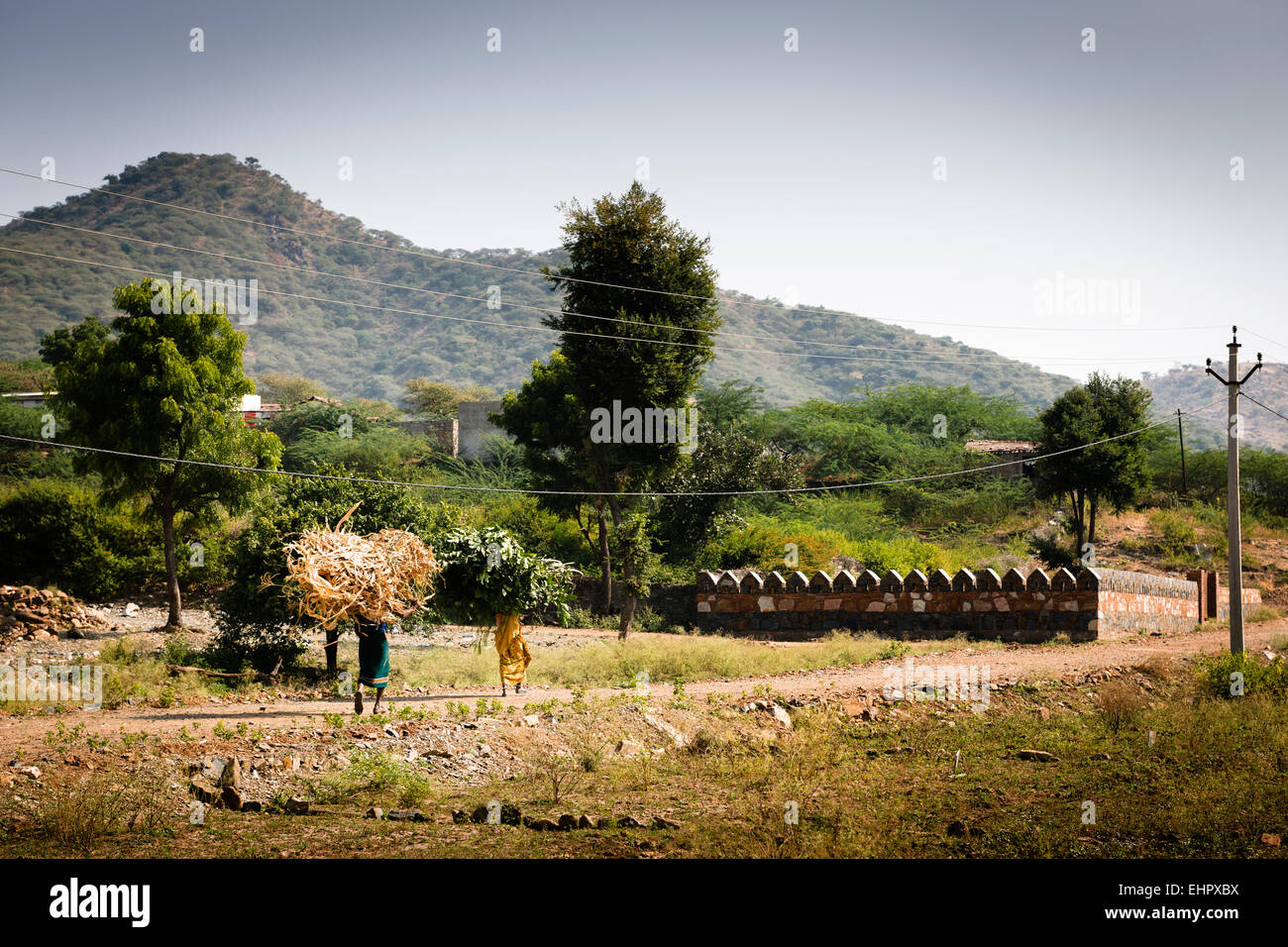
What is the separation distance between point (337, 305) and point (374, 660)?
177 metres

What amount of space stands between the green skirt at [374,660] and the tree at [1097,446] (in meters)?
25.7

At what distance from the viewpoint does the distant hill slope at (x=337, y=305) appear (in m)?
150

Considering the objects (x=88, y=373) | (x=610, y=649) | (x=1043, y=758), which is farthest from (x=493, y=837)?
(x=88, y=373)

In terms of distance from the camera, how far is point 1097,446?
3197 cm

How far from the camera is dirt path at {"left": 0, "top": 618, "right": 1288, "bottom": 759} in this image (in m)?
11.3

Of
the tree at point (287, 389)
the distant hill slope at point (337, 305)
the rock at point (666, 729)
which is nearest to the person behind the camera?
the rock at point (666, 729)

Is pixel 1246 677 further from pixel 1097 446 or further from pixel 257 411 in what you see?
pixel 257 411

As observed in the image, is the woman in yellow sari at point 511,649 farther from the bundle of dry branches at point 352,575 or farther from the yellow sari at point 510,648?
the bundle of dry branches at point 352,575

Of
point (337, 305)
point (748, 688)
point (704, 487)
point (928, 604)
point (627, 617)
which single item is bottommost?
point (748, 688)

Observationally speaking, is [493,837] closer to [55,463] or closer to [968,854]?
[968,854]

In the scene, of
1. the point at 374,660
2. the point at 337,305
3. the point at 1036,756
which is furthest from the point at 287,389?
the point at 337,305

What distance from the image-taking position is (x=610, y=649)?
17.8 metres

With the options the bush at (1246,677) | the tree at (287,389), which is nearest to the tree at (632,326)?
the bush at (1246,677)
